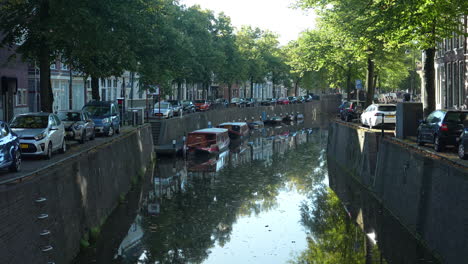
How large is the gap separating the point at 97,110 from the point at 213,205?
35.8ft

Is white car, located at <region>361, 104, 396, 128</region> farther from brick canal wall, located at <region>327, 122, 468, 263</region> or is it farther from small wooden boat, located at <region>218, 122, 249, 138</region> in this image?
small wooden boat, located at <region>218, 122, 249, 138</region>

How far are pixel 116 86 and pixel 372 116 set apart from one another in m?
45.7

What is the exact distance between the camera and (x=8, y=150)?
17.9 metres

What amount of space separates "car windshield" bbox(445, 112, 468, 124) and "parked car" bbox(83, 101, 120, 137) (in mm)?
18186

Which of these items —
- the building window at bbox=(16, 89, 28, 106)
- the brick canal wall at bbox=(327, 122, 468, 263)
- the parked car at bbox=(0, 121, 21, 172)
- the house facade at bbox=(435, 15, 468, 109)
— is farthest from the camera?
the building window at bbox=(16, 89, 28, 106)

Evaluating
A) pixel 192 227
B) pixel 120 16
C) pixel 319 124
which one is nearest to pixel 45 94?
pixel 120 16

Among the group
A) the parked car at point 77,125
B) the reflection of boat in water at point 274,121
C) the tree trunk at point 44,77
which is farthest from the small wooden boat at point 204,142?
the reflection of boat in water at point 274,121

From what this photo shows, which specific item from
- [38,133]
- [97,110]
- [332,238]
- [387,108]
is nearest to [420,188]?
[332,238]

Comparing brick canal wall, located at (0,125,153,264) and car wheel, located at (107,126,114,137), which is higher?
car wheel, located at (107,126,114,137)

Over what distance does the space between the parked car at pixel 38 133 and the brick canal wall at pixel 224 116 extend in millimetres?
25004

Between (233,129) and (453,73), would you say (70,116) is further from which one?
(233,129)

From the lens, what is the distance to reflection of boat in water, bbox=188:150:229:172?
4153 centimetres

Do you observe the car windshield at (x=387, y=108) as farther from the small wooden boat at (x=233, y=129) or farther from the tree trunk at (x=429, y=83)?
the small wooden boat at (x=233, y=129)

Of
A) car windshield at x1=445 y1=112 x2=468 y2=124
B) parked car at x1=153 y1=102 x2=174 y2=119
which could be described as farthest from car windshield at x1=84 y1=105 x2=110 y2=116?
parked car at x1=153 y1=102 x2=174 y2=119
